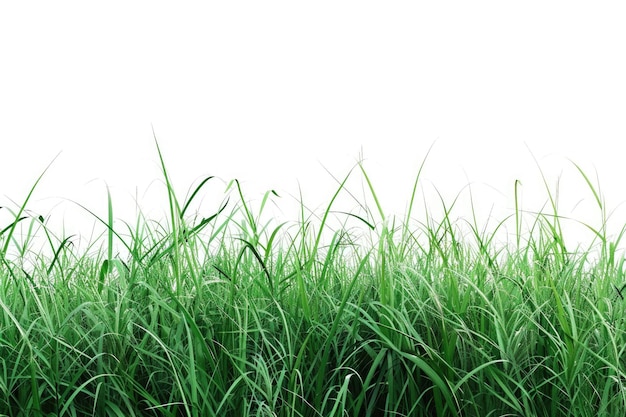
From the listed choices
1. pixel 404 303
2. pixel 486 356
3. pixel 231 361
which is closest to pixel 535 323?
pixel 486 356

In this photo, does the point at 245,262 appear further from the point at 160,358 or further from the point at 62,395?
the point at 62,395

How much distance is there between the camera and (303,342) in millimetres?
1970

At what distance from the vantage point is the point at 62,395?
182 cm

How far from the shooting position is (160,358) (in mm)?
1799

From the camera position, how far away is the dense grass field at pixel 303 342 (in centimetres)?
183

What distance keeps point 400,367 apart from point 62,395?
929mm

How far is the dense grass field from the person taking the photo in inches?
72.1

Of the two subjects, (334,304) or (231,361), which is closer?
(231,361)

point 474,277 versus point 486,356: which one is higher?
point 474,277

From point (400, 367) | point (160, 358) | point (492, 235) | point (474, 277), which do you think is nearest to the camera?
point (160, 358)

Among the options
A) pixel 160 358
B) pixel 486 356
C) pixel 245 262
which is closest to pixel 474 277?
pixel 486 356

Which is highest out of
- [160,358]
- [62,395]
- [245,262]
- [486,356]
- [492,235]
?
[492,235]

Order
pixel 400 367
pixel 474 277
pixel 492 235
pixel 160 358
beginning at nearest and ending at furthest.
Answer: pixel 160 358
pixel 400 367
pixel 474 277
pixel 492 235

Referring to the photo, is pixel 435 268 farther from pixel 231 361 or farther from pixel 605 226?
pixel 231 361
